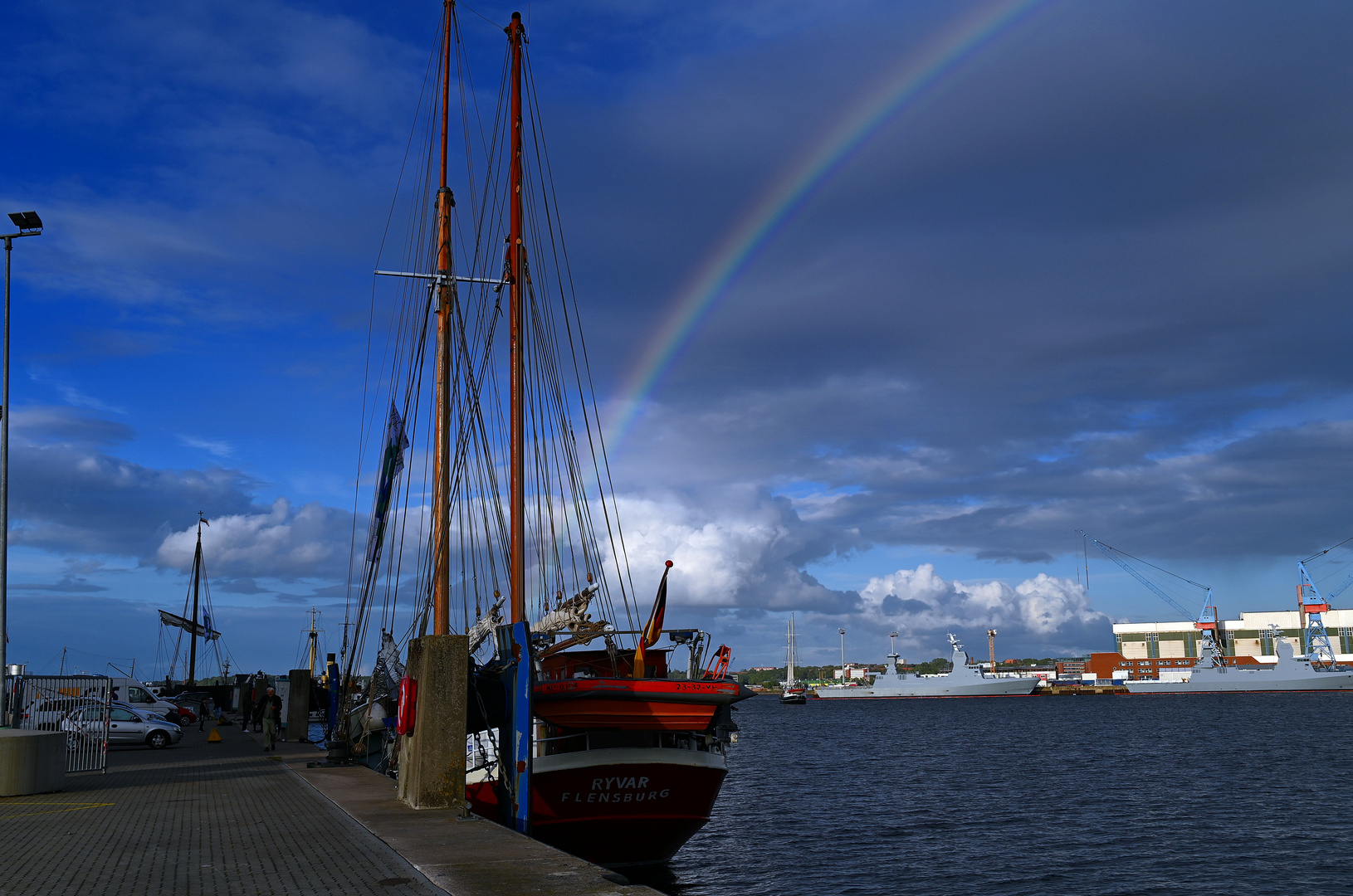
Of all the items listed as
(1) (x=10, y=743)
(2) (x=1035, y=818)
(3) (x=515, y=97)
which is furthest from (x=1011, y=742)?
(1) (x=10, y=743)

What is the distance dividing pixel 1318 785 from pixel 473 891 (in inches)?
1689

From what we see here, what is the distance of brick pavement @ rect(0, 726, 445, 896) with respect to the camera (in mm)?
10156

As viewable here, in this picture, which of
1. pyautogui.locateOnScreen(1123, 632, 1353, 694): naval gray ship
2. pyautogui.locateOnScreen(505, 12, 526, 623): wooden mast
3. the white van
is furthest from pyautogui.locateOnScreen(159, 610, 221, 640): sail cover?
pyautogui.locateOnScreen(1123, 632, 1353, 694): naval gray ship

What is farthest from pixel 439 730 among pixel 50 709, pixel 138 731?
pixel 138 731

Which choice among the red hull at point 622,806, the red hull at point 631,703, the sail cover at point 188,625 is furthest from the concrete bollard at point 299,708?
the sail cover at point 188,625

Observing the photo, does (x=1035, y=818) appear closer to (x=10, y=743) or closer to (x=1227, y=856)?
(x=1227, y=856)

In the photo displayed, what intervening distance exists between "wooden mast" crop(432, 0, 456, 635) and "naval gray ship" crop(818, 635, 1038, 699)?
155878 millimetres

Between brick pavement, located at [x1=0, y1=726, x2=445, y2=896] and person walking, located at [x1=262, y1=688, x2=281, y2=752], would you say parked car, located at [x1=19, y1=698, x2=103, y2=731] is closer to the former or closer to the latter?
brick pavement, located at [x1=0, y1=726, x2=445, y2=896]

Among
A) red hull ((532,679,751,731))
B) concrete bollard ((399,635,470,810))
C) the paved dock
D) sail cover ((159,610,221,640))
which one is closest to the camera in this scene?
the paved dock

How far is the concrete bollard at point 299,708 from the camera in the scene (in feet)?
115

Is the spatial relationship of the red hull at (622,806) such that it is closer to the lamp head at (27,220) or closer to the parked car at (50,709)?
the parked car at (50,709)

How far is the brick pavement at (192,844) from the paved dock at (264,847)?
0.02 metres

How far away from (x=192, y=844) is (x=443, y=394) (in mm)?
15793

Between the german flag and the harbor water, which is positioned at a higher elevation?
the german flag
